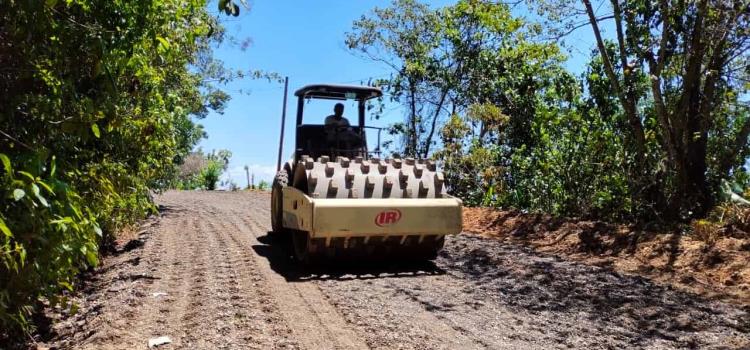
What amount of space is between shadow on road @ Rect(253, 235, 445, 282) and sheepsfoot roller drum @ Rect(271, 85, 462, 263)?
0.13 metres

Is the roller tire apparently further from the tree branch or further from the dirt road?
the tree branch

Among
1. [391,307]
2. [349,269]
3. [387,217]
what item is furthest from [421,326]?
[349,269]

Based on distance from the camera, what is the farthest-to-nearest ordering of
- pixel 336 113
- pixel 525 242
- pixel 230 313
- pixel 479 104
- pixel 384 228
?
pixel 479 104 < pixel 525 242 < pixel 336 113 < pixel 384 228 < pixel 230 313

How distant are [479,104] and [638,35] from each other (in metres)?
6.31

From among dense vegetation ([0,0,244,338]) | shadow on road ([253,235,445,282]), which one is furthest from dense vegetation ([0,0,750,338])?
shadow on road ([253,235,445,282])

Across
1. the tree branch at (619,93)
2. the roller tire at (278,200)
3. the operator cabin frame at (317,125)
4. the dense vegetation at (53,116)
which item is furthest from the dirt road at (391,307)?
the tree branch at (619,93)

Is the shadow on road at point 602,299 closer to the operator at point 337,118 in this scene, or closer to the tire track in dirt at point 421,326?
the tire track in dirt at point 421,326

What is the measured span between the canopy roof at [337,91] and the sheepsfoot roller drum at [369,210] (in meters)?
1.57

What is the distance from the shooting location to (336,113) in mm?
8922

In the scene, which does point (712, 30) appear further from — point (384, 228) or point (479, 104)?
point (479, 104)

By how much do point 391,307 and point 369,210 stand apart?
137 centimetres

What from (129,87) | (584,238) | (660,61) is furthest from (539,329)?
(660,61)

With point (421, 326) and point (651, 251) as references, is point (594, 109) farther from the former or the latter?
point (421, 326)

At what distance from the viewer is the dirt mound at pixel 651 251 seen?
6.84 meters
